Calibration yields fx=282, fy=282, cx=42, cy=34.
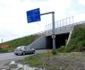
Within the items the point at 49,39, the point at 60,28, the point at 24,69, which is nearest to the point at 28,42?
the point at 49,39

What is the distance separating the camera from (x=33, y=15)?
1475 inches

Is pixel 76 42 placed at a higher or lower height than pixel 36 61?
higher

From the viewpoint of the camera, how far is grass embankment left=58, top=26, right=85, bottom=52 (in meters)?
40.3

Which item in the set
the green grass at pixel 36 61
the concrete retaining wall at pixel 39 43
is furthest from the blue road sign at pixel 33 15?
the concrete retaining wall at pixel 39 43

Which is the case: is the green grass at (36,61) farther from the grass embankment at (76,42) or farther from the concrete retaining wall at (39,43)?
the concrete retaining wall at (39,43)

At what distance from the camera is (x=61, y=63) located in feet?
62.8

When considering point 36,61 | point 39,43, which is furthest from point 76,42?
point 39,43

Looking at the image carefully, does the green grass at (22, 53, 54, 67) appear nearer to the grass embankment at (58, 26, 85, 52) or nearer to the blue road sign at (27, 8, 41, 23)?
the blue road sign at (27, 8, 41, 23)

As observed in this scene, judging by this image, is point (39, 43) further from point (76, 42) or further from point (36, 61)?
point (36, 61)

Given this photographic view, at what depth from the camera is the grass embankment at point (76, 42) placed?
4031cm

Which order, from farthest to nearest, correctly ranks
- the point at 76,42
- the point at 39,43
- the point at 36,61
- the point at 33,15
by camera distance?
the point at 39,43, the point at 76,42, the point at 33,15, the point at 36,61

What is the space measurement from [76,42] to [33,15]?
10.1 metres

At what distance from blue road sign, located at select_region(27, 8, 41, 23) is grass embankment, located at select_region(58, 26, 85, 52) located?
7.40 metres

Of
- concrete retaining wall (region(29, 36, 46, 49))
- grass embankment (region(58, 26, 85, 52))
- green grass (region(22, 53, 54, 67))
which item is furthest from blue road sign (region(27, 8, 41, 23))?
concrete retaining wall (region(29, 36, 46, 49))
